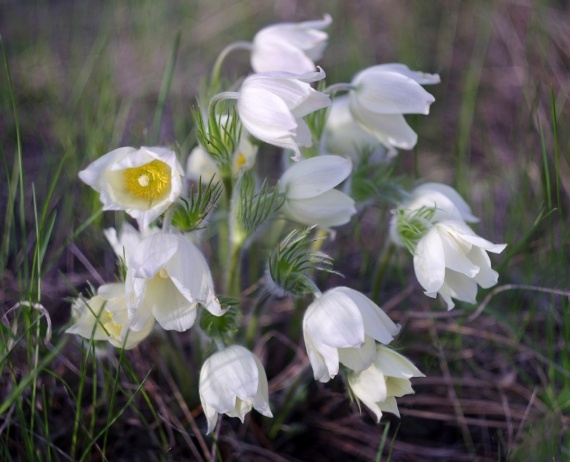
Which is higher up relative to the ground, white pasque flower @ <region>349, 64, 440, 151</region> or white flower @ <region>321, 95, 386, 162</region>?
→ white pasque flower @ <region>349, 64, 440, 151</region>

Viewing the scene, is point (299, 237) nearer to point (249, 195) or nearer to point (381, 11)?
point (249, 195)

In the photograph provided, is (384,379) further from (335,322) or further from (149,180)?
(149,180)

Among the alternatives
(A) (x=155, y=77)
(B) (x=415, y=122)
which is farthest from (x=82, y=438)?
(A) (x=155, y=77)

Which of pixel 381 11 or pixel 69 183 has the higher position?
pixel 381 11

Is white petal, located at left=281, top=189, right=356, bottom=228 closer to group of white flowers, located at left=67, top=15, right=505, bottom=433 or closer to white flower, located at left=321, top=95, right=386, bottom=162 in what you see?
group of white flowers, located at left=67, top=15, right=505, bottom=433

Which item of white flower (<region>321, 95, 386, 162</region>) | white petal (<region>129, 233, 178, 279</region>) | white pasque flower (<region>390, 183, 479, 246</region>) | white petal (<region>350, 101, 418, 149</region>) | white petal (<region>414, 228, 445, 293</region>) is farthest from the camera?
white flower (<region>321, 95, 386, 162</region>)

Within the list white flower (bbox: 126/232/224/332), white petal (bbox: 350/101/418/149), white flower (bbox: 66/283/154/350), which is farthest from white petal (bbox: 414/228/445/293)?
white flower (bbox: 66/283/154/350)
